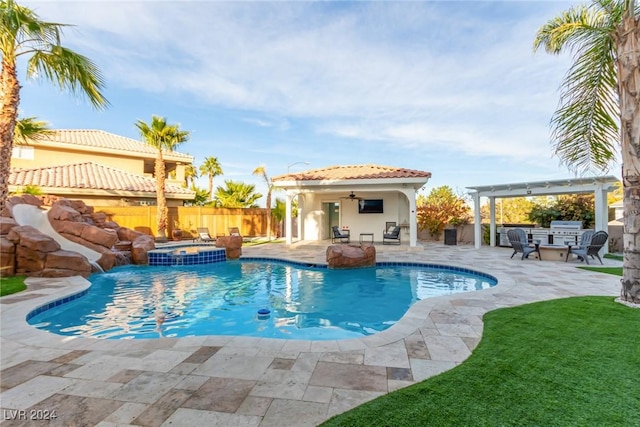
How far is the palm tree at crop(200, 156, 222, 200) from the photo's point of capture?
3662 cm

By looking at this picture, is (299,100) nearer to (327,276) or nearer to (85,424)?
(327,276)

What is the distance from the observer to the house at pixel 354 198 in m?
14.2

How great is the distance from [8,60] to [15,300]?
6376mm

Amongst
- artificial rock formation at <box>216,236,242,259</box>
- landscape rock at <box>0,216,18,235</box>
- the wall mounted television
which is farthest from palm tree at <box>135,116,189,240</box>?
the wall mounted television

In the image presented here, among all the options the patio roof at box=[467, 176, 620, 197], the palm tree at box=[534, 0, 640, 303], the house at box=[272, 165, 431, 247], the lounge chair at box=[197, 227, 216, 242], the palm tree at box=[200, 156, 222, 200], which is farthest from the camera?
the palm tree at box=[200, 156, 222, 200]

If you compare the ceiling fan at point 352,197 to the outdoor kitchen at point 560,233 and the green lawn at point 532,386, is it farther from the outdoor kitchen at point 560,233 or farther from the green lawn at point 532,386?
the green lawn at point 532,386

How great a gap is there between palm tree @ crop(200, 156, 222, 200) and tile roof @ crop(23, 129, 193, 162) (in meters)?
12.0

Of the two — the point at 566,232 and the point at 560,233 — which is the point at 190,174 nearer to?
the point at 560,233

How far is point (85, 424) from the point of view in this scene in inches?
84.0

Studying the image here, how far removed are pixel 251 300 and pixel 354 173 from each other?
33.7ft

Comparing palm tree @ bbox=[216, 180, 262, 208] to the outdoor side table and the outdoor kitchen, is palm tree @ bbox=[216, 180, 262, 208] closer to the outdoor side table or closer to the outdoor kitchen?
the outdoor side table

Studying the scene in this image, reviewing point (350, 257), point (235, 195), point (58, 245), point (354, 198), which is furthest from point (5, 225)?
point (354, 198)

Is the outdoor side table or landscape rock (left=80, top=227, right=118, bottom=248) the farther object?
the outdoor side table

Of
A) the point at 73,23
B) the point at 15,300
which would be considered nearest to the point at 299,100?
the point at 73,23
